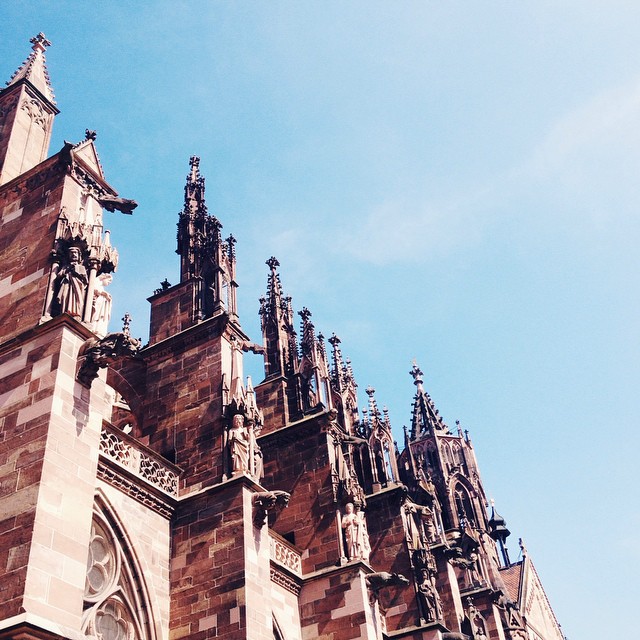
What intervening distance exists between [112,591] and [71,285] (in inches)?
203

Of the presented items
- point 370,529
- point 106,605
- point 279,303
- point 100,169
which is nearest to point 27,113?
point 100,169

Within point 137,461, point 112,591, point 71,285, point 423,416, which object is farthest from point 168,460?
point 423,416

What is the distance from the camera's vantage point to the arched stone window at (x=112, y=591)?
1312cm

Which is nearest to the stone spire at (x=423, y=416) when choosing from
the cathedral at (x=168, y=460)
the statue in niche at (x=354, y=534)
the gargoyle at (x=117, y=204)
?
the cathedral at (x=168, y=460)

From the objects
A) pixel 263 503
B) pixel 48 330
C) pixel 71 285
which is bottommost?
pixel 263 503

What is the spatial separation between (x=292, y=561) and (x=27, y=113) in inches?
504

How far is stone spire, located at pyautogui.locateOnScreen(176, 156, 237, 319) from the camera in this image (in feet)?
65.4

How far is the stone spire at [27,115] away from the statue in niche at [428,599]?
15.3 meters

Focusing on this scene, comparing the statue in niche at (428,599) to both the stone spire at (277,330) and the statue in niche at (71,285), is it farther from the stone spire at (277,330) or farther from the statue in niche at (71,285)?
the statue in niche at (71,285)

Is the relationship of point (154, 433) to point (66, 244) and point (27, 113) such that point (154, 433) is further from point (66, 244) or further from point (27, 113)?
point (27, 113)

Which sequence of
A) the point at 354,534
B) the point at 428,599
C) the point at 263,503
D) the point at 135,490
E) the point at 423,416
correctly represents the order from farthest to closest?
the point at 423,416 < the point at 428,599 < the point at 354,534 < the point at 263,503 < the point at 135,490

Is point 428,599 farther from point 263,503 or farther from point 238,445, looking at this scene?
point 238,445

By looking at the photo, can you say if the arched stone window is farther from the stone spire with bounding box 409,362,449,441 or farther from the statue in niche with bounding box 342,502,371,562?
the stone spire with bounding box 409,362,449,441

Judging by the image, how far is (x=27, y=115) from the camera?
20.2 meters
